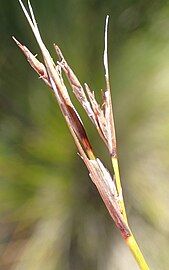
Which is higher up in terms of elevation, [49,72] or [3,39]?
[3,39]

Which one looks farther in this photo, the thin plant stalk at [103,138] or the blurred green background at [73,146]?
the blurred green background at [73,146]

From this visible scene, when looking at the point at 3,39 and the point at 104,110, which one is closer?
the point at 104,110

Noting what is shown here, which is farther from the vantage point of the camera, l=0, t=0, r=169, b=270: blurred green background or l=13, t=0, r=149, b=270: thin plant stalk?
l=0, t=0, r=169, b=270: blurred green background

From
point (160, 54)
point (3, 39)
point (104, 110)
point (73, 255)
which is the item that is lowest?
point (73, 255)

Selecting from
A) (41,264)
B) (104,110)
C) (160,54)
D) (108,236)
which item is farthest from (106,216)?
(104,110)

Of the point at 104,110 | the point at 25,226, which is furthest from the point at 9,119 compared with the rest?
the point at 104,110

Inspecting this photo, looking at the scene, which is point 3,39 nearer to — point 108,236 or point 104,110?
point 108,236

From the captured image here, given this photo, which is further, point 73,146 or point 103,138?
point 73,146
